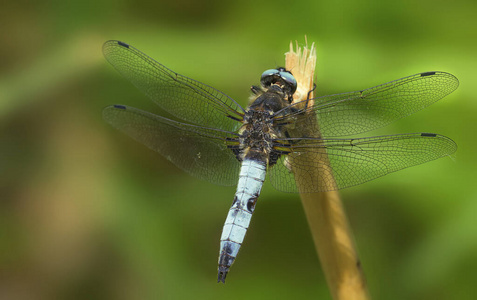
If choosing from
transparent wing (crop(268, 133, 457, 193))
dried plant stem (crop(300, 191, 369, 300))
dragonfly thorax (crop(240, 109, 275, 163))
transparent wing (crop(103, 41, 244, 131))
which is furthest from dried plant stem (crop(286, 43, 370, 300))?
transparent wing (crop(103, 41, 244, 131))

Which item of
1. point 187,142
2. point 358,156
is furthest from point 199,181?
point 358,156

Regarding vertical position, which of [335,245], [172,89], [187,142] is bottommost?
[335,245]

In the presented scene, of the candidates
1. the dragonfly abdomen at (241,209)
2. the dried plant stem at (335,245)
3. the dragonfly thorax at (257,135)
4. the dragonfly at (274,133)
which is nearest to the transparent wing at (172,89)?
the dragonfly at (274,133)

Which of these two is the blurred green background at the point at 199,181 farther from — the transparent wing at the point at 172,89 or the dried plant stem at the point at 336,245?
the dried plant stem at the point at 336,245

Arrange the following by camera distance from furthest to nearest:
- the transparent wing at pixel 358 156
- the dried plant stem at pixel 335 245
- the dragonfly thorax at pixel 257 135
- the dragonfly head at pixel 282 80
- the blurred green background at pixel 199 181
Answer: the blurred green background at pixel 199 181 < the dragonfly head at pixel 282 80 < the dragonfly thorax at pixel 257 135 < the transparent wing at pixel 358 156 < the dried plant stem at pixel 335 245

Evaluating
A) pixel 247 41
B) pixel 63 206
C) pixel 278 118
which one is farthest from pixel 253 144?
pixel 63 206

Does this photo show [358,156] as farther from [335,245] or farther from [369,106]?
[335,245]
